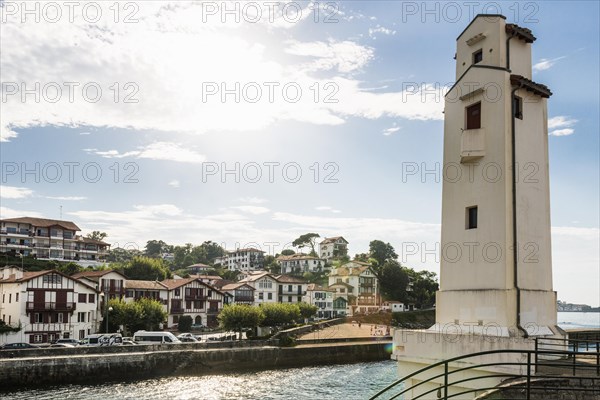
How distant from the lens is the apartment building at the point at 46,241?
9150 centimetres

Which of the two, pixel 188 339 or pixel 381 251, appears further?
pixel 381 251

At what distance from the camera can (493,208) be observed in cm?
1368

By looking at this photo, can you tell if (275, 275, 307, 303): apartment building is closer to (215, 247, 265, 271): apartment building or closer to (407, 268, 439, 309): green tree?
(407, 268, 439, 309): green tree

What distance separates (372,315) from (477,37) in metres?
79.3

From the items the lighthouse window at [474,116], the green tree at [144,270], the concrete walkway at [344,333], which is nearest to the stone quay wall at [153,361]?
the concrete walkway at [344,333]

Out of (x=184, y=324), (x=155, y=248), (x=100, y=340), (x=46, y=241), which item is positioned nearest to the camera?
(x=100, y=340)

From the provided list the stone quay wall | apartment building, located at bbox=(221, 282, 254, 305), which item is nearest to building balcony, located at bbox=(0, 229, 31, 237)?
apartment building, located at bbox=(221, 282, 254, 305)

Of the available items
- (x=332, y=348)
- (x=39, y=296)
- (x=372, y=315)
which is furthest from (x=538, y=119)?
(x=372, y=315)

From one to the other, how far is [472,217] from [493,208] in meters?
0.85

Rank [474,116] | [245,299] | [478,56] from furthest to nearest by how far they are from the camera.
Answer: [245,299] < [478,56] < [474,116]

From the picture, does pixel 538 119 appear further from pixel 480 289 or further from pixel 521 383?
pixel 521 383

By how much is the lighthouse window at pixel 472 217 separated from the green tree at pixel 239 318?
45307mm

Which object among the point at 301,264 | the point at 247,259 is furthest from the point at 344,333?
the point at 247,259

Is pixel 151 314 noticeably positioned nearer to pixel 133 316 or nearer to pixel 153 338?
pixel 133 316
